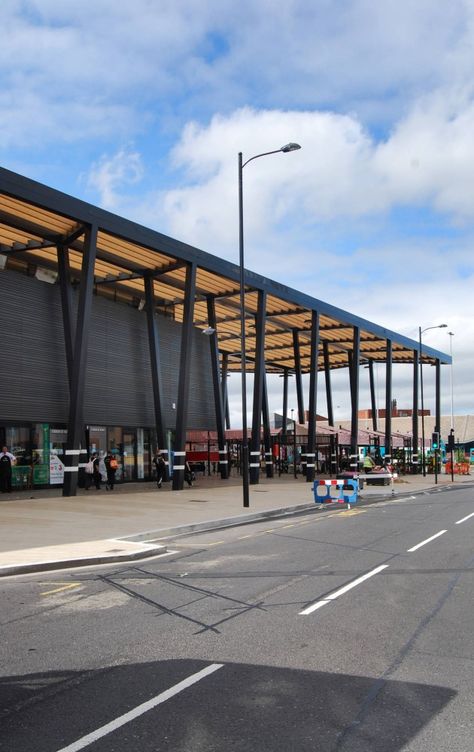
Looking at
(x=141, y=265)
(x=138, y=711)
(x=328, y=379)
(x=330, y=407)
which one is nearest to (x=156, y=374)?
(x=141, y=265)

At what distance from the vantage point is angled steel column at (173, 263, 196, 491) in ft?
98.3

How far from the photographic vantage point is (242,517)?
1986 cm

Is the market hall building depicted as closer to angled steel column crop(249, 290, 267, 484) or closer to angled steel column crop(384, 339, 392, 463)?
angled steel column crop(249, 290, 267, 484)

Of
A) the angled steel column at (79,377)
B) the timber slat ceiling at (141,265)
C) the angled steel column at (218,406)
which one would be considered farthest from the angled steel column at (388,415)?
the angled steel column at (79,377)

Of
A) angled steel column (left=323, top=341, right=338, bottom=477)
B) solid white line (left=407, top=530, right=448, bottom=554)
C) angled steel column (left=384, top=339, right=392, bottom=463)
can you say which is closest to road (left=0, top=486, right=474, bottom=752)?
solid white line (left=407, top=530, right=448, bottom=554)

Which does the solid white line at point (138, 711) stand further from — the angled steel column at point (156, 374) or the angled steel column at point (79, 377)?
the angled steel column at point (156, 374)

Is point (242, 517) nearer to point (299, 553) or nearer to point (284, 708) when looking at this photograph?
point (299, 553)

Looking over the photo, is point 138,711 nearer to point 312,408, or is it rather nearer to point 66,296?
point 66,296

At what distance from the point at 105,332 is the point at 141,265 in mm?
3428

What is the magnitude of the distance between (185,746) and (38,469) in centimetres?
2540

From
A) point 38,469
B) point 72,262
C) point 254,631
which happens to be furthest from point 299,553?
point 72,262

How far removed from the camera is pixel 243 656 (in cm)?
627

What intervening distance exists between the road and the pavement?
3.72 feet

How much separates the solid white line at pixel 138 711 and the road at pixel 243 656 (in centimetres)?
1
